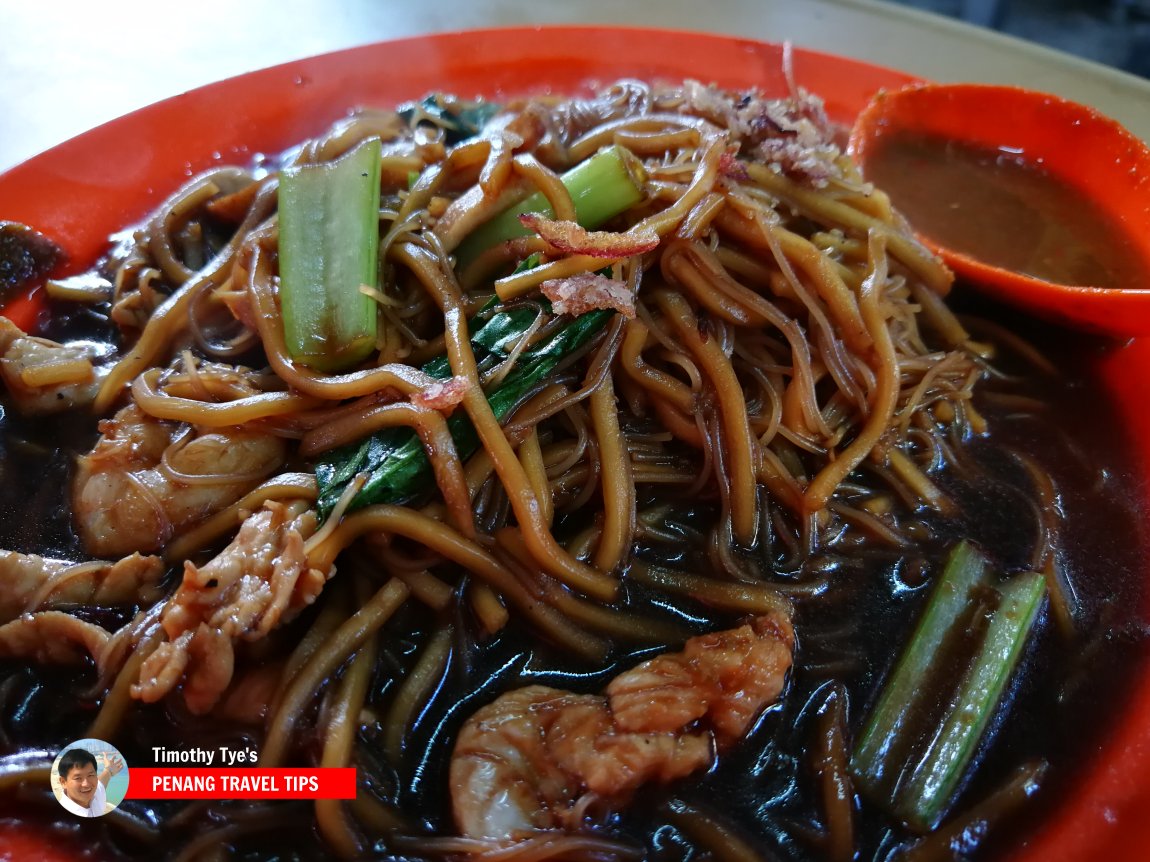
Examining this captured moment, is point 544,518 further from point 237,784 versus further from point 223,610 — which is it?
point 237,784

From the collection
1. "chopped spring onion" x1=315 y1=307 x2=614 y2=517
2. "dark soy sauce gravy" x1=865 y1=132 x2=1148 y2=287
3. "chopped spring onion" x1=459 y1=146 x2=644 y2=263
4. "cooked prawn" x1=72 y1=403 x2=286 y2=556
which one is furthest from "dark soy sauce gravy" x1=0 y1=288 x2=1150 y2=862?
"chopped spring onion" x1=459 y1=146 x2=644 y2=263

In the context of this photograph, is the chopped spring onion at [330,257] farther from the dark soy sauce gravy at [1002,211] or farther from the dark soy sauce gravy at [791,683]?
the dark soy sauce gravy at [1002,211]

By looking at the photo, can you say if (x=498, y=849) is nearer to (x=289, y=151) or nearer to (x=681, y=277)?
(x=681, y=277)

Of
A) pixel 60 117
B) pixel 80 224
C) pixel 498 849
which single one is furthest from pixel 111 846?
pixel 60 117

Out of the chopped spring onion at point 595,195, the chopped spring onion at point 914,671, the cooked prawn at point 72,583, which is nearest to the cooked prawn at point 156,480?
the cooked prawn at point 72,583

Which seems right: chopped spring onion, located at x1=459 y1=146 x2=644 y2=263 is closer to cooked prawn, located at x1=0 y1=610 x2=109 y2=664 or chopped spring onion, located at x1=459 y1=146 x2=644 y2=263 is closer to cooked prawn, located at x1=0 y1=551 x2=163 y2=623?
cooked prawn, located at x1=0 y1=551 x2=163 y2=623

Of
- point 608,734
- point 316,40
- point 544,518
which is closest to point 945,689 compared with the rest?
point 608,734
